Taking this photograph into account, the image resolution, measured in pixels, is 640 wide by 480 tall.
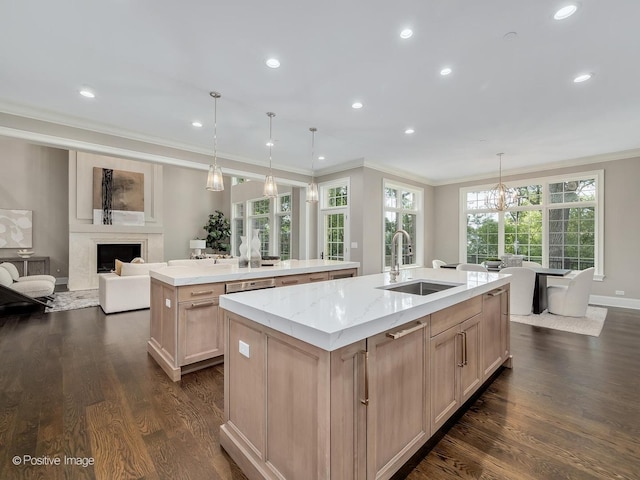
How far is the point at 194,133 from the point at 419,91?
3.34 metres

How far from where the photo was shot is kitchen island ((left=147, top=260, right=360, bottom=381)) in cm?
258

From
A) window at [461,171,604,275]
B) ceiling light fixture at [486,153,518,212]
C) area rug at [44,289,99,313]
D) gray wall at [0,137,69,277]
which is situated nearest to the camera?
area rug at [44,289,99,313]

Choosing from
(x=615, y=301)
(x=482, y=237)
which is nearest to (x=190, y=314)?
(x=482, y=237)

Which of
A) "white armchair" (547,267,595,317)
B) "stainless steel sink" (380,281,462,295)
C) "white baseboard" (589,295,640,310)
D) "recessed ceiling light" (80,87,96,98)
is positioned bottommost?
"white baseboard" (589,295,640,310)

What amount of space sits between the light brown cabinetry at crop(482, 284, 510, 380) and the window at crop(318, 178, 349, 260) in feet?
12.7

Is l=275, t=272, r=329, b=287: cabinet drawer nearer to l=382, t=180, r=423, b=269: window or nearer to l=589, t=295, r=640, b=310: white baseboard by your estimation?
l=382, t=180, r=423, b=269: window

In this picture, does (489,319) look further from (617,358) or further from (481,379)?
(617,358)

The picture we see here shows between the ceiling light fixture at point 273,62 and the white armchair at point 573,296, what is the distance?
16.5 feet

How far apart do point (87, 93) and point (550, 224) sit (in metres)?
8.21

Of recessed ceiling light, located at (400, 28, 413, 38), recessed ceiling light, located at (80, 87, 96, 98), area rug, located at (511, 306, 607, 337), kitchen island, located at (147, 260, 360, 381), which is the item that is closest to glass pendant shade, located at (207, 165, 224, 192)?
kitchen island, located at (147, 260, 360, 381)

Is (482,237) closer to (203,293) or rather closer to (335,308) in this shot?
(203,293)

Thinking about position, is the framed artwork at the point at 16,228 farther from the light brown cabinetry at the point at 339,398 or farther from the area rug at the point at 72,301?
the light brown cabinetry at the point at 339,398

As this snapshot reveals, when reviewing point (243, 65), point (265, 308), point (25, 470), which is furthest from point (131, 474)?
point (243, 65)

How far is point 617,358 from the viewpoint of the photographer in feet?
9.94
